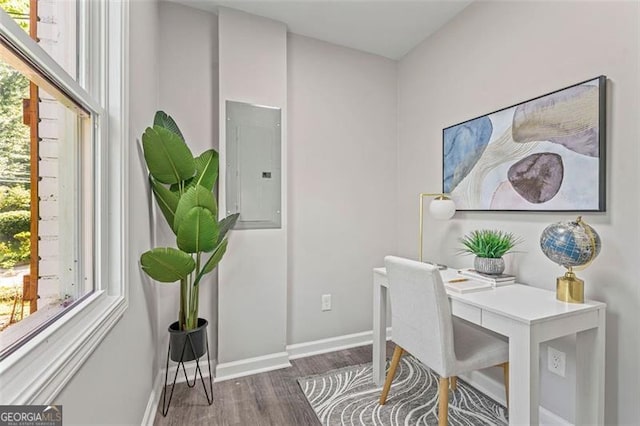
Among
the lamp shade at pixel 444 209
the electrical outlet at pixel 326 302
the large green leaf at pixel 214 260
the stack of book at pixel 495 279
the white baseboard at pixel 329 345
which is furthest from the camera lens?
the electrical outlet at pixel 326 302

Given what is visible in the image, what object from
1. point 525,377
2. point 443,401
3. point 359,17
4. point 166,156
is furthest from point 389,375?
point 359,17

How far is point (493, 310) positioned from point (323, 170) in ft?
5.35

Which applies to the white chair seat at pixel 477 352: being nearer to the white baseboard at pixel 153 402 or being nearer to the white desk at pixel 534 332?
the white desk at pixel 534 332

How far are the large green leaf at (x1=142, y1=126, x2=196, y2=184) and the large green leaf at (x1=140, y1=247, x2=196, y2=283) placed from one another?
425 mm

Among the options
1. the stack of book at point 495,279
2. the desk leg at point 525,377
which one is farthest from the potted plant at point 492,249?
the desk leg at point 525,377

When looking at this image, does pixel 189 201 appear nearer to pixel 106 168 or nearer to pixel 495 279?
pixel 106 168

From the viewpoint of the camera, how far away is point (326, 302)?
8.23 feet

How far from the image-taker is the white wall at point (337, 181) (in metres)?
2.42

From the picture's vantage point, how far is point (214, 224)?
1.55 meters

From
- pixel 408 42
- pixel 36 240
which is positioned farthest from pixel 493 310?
pixel 408 42

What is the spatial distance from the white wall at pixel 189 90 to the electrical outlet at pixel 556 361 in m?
2.07

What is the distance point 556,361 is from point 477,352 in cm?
46

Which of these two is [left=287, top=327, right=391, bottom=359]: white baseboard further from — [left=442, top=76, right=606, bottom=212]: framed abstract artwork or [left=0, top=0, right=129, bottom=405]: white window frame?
[left=0, top=0, right=129, bottom=405]: white window frame

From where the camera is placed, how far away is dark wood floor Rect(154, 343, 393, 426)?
1.65 metres
